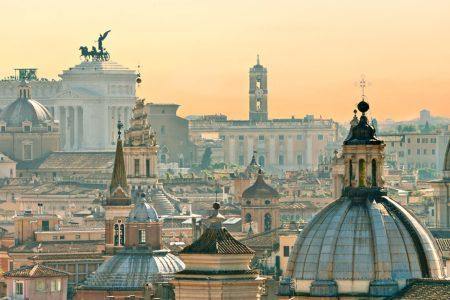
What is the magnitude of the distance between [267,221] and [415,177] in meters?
57.0

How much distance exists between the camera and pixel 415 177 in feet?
626

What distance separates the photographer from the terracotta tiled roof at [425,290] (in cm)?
5266

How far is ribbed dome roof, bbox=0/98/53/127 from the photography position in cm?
19338

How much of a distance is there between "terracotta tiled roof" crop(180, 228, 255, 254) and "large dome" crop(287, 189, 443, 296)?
643 cm

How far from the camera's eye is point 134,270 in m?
93.1

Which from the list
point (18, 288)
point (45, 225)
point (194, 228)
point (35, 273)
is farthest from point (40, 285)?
point (45, 225)

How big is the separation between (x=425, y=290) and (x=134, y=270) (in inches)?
1592

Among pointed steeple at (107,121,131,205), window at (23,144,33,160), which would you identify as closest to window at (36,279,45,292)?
pointed steeple at (107,121,131,205)

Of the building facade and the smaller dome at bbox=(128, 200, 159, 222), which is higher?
the building facade

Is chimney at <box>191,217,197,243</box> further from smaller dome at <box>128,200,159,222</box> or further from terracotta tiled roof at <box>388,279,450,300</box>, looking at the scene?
terracotta tiled roof at <box>388,279,450,300</box>

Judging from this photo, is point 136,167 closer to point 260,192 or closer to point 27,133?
point 260,192

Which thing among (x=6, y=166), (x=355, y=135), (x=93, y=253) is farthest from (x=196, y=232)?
(x=6, y=166)

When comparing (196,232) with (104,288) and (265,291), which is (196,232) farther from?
(265,291)

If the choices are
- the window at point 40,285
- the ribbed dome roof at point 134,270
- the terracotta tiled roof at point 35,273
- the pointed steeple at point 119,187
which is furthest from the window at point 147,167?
the ribbed dome roof at point 134,270
